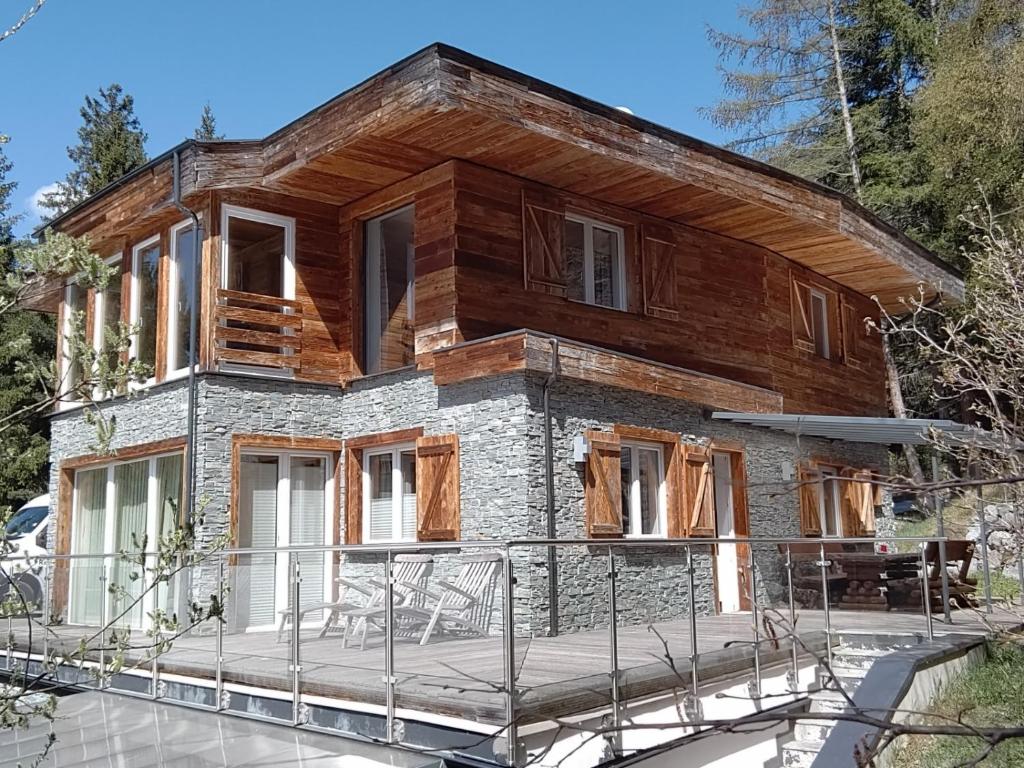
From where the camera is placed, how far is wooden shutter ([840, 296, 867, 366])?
61.9 feet

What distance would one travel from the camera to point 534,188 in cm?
1281

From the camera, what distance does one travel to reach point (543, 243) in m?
12.8

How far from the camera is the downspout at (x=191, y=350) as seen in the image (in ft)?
39.0

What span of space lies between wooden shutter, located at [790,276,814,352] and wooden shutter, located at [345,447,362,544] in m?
7.75

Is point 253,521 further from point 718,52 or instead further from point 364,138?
point 718,52

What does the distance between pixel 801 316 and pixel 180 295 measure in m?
9.89

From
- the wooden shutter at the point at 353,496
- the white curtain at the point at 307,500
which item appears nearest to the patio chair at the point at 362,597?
the wooden shutter at the point at 353,496

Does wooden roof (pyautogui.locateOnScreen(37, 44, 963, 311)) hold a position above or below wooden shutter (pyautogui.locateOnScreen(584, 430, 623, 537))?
above

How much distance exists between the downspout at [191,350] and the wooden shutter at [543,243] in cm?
406

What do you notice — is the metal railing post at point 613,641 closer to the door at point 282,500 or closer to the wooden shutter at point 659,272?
the door at point 282,500

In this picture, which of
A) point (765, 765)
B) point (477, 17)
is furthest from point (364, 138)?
point (477, 17)

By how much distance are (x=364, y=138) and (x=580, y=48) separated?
23.2 meters

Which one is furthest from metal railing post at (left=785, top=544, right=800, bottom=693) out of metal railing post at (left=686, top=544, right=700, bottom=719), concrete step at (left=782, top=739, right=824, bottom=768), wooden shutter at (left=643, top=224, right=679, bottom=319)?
wooden shutter at (left=643, top=224, right=679, bottom=319)

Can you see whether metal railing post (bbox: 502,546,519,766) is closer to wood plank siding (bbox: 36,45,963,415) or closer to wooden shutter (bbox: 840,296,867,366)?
wood plank siding (bbox: 36,45,963,415)
